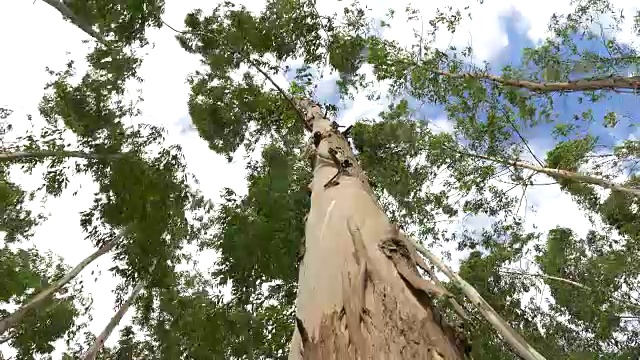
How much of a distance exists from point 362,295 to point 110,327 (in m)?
6.93

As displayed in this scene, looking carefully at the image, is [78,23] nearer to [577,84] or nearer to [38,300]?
[38,300]

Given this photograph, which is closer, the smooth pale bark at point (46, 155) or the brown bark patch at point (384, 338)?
the brown bark patch at point (384, 338)

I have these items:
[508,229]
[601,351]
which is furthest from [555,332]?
[508,229]

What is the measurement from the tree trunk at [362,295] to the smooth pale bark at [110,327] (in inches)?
219

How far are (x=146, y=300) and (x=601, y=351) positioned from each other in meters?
7.33

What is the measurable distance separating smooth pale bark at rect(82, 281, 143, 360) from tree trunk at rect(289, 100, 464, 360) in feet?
18.3

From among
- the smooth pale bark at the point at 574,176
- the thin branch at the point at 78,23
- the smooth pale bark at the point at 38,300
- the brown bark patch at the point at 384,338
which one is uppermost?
the thin branch at the point at 78,23

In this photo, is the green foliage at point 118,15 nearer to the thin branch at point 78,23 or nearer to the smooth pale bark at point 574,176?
the thin branch at point 78,23

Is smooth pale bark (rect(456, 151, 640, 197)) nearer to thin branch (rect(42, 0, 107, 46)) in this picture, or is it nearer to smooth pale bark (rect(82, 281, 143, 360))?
thin branch (rect(42, 0, 107, 46))

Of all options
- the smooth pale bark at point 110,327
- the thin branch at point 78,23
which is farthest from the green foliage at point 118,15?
the smooth pale bark at point 110,327

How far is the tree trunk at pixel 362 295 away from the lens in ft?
4.38

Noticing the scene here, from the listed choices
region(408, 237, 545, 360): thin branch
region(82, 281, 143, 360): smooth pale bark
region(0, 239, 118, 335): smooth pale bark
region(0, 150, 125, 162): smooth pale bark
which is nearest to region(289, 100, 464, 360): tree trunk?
region(408, 237, 545, 360): thin branch

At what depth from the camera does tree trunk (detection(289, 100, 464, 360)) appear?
4.38ft

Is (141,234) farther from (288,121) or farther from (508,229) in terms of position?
(508,229)
